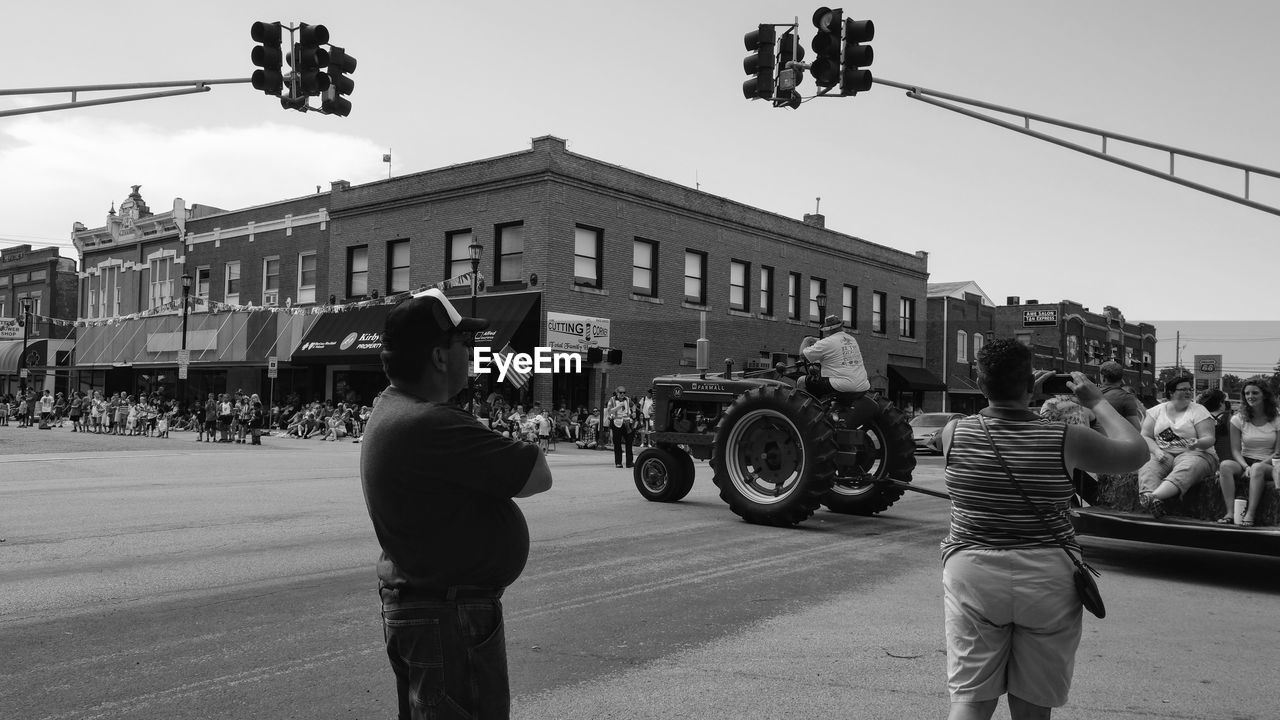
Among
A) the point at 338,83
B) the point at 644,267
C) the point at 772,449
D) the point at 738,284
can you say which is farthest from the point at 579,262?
the point at 772,449

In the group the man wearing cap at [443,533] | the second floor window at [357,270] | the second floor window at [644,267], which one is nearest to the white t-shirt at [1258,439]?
the man wearing cap at [443,533]

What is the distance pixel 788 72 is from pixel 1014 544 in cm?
1017

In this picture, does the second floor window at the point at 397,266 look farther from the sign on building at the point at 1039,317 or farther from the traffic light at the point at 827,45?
the sign on building at the point at 1039,317

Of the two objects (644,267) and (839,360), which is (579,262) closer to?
(644,267)

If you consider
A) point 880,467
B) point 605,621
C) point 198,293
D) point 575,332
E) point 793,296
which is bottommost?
point 605,621

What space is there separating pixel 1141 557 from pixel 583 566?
19.3ft

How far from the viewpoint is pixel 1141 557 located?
32.1ft

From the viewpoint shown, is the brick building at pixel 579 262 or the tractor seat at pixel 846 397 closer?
the tractor seat at pixel 846 397

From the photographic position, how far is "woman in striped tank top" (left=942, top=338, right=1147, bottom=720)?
341cm

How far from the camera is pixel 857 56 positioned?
12227 millimetres

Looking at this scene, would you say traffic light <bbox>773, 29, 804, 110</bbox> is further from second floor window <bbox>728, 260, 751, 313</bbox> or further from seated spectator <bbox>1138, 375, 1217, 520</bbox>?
second floor window <bbox>728, 260, 751, 313</bbox>

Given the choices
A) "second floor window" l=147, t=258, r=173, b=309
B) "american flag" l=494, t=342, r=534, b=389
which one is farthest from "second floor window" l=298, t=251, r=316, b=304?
"american flag" l=494, t=342, r=534, b=389

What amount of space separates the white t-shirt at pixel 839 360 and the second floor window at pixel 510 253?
19101 millimetres

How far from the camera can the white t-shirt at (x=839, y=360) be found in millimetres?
11031
